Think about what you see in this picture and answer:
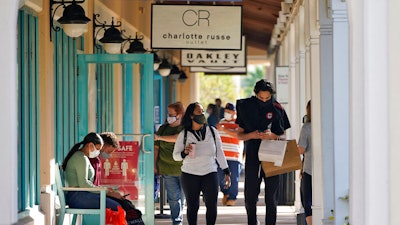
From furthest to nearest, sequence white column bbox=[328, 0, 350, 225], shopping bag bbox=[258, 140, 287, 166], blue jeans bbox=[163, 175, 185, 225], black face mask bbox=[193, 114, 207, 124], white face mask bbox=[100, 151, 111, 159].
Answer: blue jeans bbox=[163, 175, 185, 225] → white face mask bbox=[100, 151, 111, 159] → black face mask bbox=[193, 114, 207, 124] → shopping bag bbox=[258, 140, 287, 166] → white column bbox=[328, 0, 350, 225]

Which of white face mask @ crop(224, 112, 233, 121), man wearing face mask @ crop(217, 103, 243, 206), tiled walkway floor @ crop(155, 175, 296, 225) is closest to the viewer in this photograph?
tiled walkway floor @ crop(155, 175, 296, 225)

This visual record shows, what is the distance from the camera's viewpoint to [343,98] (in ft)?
35.1

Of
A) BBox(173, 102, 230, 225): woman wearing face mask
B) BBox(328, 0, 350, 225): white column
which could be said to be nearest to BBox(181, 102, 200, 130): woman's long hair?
BBox(173, 102, 230, 225): woman wearing face mask

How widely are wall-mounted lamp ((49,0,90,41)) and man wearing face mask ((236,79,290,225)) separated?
1.99 m

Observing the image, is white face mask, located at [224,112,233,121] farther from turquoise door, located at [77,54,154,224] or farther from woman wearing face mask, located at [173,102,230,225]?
woman wearing face mask, located at [173,102,230,225]

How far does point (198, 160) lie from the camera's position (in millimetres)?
12461

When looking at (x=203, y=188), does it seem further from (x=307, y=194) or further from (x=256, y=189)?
(x=307, y=194)

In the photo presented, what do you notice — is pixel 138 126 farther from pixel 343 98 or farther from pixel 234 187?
pixel 343 98

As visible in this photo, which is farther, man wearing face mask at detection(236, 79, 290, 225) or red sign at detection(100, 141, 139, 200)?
red sign at detection(100, 141, 139, 200)

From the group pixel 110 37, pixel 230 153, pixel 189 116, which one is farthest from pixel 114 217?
pixel 230 153

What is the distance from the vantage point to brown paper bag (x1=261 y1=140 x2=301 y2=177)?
12344mm

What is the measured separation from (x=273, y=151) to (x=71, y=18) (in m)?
2.67

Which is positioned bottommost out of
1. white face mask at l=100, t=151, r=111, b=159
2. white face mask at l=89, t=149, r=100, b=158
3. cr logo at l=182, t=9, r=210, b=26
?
white face mask at l=100, t=151, r=111, b=159
